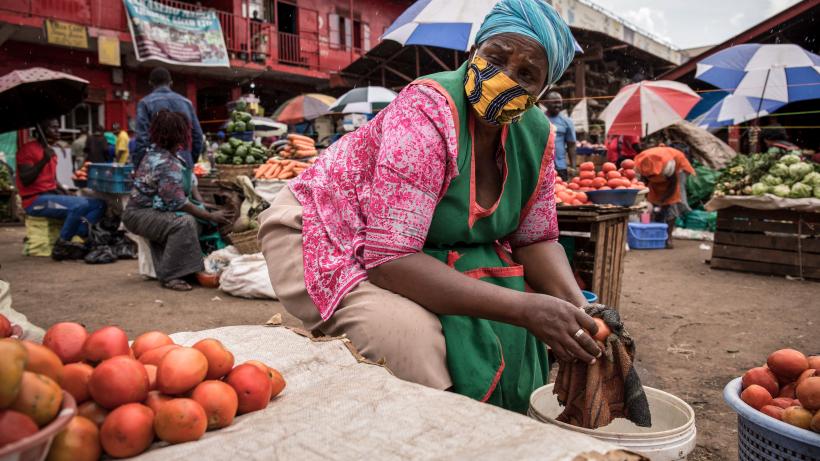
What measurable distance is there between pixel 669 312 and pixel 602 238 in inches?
57.3

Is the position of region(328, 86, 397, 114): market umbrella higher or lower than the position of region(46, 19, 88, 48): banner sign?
lower

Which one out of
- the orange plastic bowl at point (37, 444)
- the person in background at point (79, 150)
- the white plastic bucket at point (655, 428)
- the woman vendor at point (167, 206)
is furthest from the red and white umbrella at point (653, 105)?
the person in background at point (79, 150)

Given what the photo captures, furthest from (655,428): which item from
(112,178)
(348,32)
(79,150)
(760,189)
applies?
(348,32)

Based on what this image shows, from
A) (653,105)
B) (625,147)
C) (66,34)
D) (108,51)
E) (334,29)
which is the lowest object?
(625,147)

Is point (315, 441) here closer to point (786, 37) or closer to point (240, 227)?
point (240, 227)

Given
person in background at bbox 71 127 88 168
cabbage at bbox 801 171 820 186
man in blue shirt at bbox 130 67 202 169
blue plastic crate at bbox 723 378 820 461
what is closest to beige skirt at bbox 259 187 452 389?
blue plastic crate at bbox 723 378 820 461

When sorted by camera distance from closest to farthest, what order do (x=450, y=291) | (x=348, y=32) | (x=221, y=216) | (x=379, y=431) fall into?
(x=379, y=431)
(x=450, y=291)
(x=221, y=216)
(x=348, y=32)

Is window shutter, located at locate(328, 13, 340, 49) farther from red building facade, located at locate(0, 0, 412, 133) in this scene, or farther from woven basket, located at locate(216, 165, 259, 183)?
woven basket, located at locate(216, 165, 259, 183)

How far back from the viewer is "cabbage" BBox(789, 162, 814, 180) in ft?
20.2

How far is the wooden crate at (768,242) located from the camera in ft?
19.8

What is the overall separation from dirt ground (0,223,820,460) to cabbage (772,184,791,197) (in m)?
0.92

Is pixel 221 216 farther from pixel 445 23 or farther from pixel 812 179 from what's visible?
pixel 812 179

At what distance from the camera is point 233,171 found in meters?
6.50

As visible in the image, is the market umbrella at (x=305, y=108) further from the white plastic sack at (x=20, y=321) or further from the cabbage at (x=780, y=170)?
the white plastic sack at (x=20, y=321)
